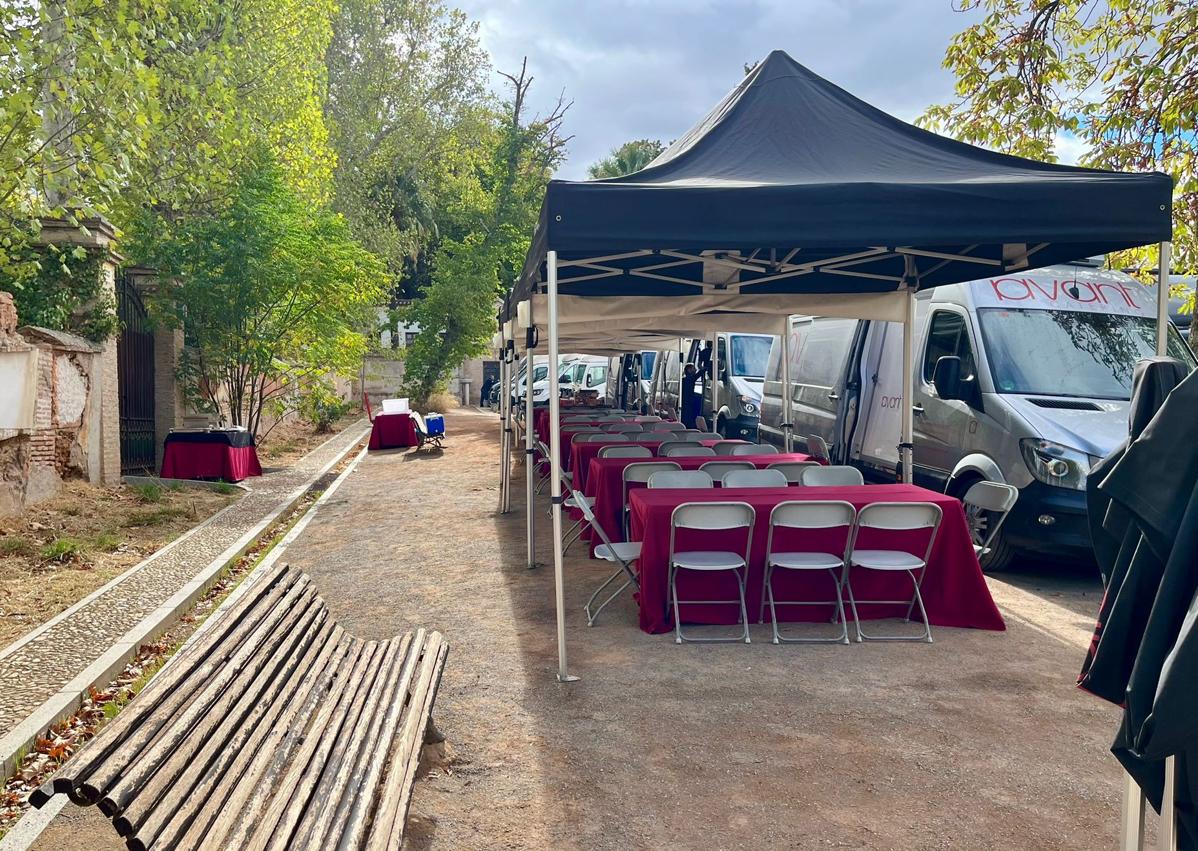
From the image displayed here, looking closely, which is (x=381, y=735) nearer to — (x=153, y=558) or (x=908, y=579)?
(x=908, y=579)

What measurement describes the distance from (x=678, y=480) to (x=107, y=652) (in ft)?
12.7

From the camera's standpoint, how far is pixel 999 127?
10.2 meters

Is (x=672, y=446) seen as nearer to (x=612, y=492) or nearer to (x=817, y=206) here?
(x=612, y=492)

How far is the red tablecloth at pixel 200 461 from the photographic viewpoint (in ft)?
41.9

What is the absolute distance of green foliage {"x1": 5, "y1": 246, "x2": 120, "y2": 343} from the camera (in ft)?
35.3

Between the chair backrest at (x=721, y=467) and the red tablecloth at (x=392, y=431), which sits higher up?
the chair backrest at (x=721, y=467)

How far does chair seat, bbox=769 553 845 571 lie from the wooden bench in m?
2.54

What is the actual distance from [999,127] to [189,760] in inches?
406

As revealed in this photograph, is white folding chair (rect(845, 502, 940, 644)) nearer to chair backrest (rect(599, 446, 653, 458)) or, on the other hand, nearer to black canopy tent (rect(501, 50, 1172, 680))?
black canopy tent (rect(501, 50, 1172, 680))

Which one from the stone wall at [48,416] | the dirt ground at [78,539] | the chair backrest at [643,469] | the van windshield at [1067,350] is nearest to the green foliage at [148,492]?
the dirt ground at [78,539]

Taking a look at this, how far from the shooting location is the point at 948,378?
7922mm

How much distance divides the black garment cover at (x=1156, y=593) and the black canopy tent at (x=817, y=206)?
294cm

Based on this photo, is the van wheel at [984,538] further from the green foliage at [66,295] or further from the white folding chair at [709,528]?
the green foliage at [66,295]

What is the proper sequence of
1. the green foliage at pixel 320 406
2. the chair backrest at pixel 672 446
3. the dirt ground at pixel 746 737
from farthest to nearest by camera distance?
the green foliage at pixel 320 406, the chair backrest at pixel 672 446, the dirt ground at pixel 746 737
